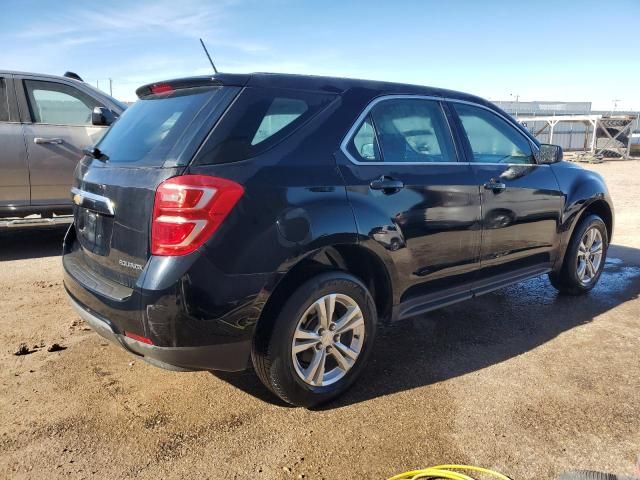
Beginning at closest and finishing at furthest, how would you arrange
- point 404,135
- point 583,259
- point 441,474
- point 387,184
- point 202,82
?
point 441,474
point 202,82
point 387,184
point 404,135
point 583,259

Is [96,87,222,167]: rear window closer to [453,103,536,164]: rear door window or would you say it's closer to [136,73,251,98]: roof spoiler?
[136,73,251,98]: roof spoiler

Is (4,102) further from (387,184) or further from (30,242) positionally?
(387,184)

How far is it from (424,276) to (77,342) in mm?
2514

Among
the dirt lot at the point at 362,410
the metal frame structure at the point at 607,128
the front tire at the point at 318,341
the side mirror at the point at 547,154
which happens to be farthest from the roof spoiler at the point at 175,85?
the metal frame structure at the point at 607,128

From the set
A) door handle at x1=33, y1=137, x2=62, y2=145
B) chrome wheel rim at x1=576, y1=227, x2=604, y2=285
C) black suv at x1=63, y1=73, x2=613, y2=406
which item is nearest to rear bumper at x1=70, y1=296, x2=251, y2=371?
black suv at x1=63, y1=73, x2=613, y2=406

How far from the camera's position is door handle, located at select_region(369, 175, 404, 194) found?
3.04m

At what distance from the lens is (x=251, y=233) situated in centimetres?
251

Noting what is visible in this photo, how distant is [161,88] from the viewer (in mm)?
3117

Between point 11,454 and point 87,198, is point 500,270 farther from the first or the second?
point 11,454

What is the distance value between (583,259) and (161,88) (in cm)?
401

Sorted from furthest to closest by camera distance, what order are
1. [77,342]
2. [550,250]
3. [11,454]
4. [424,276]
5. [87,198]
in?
[550,250] → [77,342] → [424,276] → [87,198] → [11,454]

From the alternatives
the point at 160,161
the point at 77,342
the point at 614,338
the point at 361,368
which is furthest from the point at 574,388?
the point at 77,342

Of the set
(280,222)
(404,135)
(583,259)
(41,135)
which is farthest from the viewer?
(41,135)

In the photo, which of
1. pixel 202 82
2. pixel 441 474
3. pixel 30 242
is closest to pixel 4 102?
pixel 30 242
